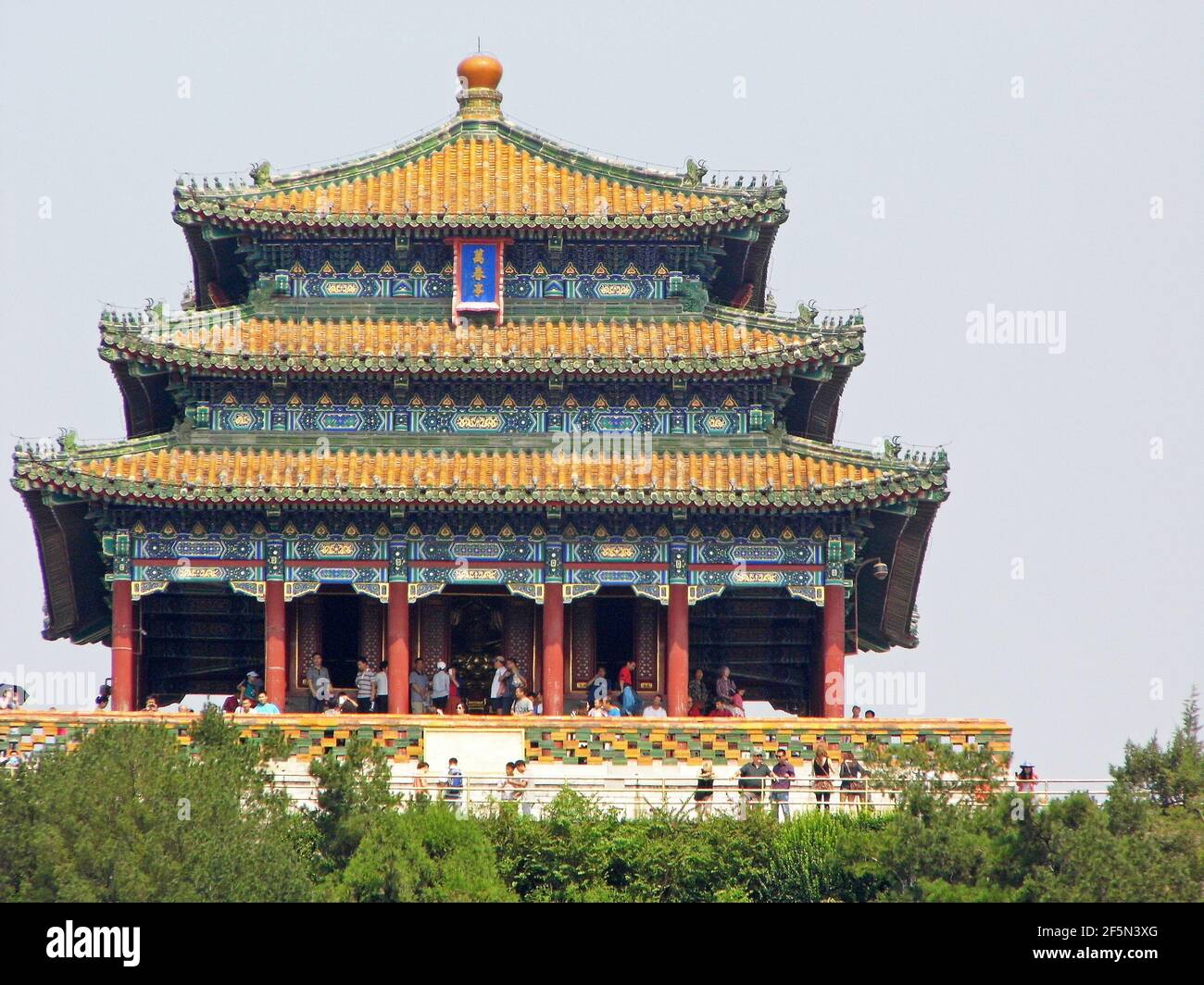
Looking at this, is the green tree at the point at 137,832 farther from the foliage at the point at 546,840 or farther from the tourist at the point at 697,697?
the tourist at the point at 697,697

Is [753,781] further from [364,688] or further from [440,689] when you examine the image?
[364,688]

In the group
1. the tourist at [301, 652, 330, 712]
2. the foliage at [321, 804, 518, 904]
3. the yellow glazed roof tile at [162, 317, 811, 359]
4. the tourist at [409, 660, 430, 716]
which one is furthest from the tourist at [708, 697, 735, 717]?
the foliage at [321, 804, 518, 904]

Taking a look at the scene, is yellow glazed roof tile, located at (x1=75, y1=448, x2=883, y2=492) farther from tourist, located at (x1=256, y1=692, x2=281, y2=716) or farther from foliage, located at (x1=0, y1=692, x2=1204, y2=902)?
foliage, located at (x1=0, y1=692, x2=1204, y2=902)

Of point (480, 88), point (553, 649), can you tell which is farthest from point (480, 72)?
point (553, 649)

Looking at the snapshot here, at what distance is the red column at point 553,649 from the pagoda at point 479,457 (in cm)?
7

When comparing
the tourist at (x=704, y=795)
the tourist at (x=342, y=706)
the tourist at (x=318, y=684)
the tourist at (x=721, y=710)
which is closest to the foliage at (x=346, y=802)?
the tourist at (x=704, y=795)

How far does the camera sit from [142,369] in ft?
205

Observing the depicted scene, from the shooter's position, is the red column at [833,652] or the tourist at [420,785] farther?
the red column at [833,652]

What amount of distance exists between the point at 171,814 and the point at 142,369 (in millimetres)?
16273

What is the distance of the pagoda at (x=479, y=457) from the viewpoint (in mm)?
61375

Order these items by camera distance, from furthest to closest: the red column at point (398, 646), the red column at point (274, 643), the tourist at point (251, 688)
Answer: the tourist at point (251, 688) < the red column at point (274, 643) < the red column at point (398, 646)

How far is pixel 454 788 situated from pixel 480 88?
19618 millimetres
